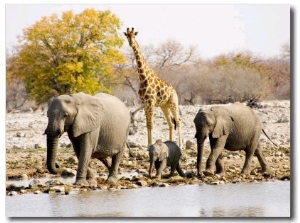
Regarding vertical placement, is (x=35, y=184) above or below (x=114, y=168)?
below

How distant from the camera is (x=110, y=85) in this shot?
22266mm

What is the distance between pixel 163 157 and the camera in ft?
47.9

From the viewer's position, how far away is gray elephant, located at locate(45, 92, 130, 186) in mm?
13000

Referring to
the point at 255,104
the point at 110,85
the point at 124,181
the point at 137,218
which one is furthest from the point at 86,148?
the point at 110,85

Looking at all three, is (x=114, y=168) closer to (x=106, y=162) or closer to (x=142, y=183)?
(x=106, y=162)

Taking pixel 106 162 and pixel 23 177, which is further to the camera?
pixel 23 177

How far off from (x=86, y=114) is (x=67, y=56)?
6.63 meters

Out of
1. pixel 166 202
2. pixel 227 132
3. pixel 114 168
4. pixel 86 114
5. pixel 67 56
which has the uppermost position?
pixel 67 56

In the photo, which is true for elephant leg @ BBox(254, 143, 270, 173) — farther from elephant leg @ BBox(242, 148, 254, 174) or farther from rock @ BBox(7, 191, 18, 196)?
rock @ BBox(7, 191, 18, 196)

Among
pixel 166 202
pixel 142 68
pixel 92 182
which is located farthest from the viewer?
pixel 142 68

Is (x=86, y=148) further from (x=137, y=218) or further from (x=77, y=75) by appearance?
(x=77, y=75)

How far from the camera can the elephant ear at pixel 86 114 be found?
43.4 feet

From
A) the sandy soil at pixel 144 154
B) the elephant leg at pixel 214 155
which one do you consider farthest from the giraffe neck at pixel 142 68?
the elephant leg at pixel 214 155

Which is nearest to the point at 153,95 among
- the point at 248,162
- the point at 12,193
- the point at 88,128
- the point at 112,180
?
the point at 248,162
